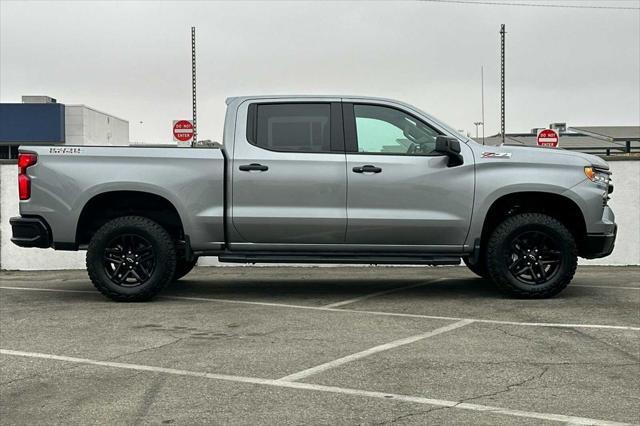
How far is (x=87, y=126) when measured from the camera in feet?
219

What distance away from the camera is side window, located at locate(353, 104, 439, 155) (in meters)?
8.09

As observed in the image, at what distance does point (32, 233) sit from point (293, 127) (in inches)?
112

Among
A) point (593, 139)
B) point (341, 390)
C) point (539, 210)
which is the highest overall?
point (593, 139)

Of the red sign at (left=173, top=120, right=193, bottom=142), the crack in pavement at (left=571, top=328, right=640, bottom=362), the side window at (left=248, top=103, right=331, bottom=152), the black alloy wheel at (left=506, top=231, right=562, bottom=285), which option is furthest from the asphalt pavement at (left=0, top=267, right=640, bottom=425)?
the red sign at (left=173, top=120, right=193, bottom=142)

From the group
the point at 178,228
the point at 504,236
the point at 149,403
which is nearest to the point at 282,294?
the point at 178,228

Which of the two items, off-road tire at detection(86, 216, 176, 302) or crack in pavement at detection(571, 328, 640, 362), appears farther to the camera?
off-road tire at detection(86, 216, 176, 302)

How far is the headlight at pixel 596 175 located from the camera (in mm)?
8070

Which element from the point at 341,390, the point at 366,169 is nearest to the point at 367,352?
the point at 341,390

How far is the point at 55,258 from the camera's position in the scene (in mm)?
11727

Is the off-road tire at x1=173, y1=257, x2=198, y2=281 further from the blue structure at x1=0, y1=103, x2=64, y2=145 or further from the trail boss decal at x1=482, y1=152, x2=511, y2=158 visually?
the blue structure at x1=0, y1=103, x2=64, y2=145

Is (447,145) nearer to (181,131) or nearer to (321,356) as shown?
(321,356)

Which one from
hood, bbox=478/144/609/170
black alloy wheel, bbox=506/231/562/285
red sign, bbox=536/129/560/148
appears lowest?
black alloy wheel, bbox=506/231/562/285

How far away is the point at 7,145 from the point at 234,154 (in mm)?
59892

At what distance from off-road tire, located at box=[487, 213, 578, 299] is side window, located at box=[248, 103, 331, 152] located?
6.46 feet
